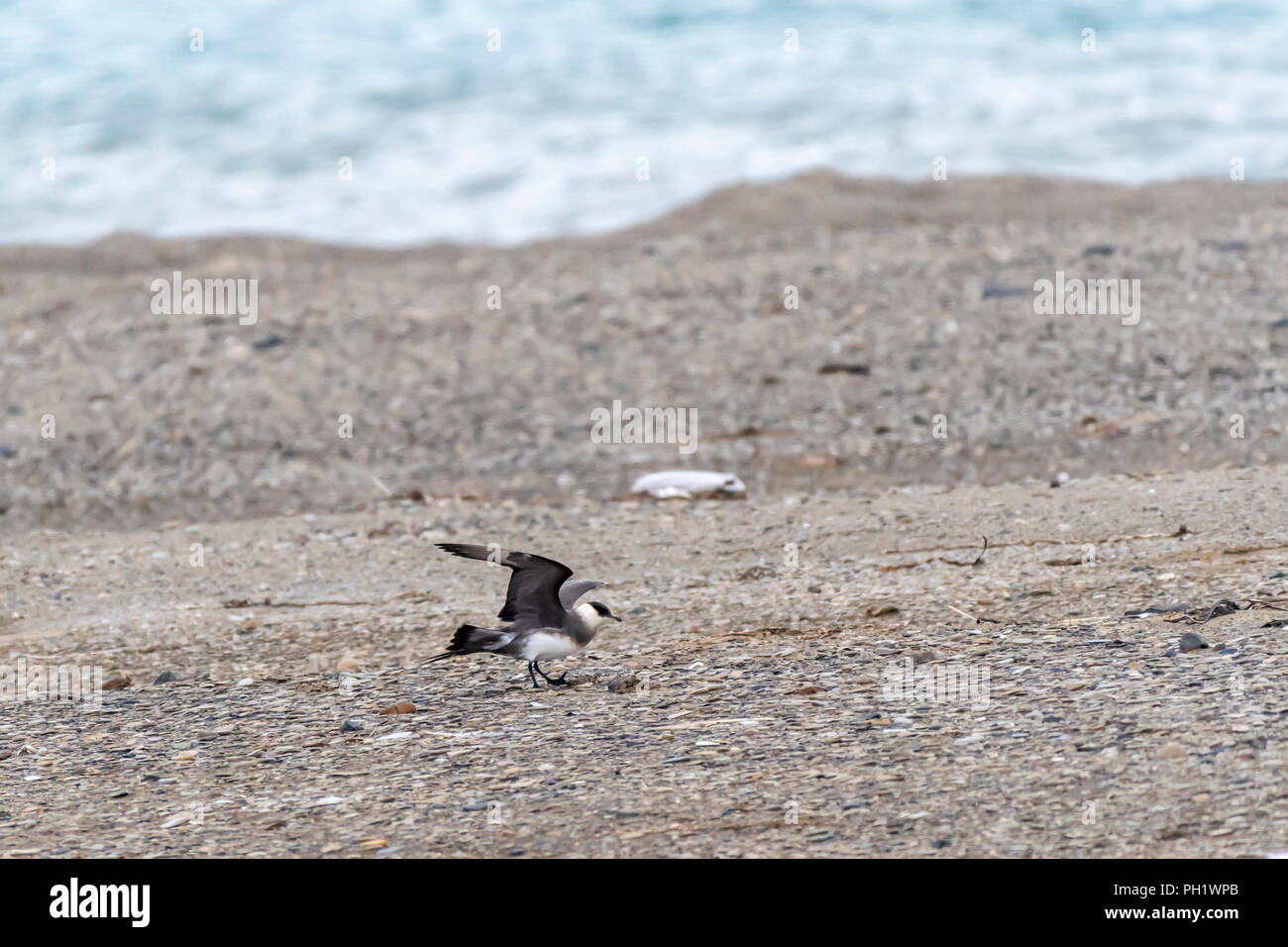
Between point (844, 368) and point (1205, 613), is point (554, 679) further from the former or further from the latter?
point (844, 368)

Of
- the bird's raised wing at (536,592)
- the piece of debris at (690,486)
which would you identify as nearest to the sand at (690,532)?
the piece of debris at (690,486)

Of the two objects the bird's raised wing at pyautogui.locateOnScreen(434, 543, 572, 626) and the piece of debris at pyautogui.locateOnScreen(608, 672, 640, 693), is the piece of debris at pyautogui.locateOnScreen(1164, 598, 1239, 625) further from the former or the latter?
the bird's raised wing at pyautogui.locateOnScreen(434, 543, 572, 626)

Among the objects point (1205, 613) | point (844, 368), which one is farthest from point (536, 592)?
point (844, 368)

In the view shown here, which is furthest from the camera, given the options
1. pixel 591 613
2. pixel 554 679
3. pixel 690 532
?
pixel 690 532

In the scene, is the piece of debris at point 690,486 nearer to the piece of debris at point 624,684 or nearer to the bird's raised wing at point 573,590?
the bird's raised wing at point 573,590

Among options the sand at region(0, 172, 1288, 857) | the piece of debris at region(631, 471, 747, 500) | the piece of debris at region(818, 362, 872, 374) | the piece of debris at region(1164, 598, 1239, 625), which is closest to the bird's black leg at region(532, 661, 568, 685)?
the sand at region(0, 172, 1288, 857)

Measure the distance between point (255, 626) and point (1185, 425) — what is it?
5.81 m

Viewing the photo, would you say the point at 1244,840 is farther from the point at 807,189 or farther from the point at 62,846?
the point at 807,189

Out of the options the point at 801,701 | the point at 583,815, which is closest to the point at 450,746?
the point at 583,815

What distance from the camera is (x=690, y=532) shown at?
819 cm

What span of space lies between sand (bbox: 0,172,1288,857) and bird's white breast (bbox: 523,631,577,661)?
17 centimetres

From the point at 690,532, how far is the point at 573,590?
8.36 ft

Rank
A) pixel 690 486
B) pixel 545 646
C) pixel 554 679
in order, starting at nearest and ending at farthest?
pixel 545 646 < pixel 554 679 < pixel 690 486

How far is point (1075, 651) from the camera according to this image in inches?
209
